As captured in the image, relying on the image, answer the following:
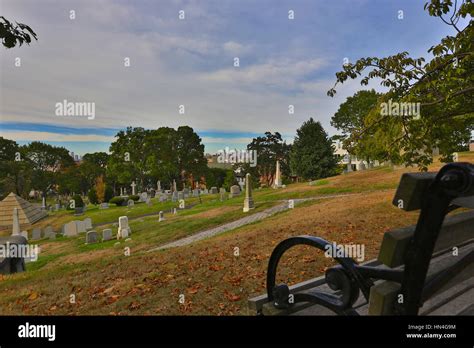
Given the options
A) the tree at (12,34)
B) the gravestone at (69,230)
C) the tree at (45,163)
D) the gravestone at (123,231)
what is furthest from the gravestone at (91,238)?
the tree at (45,163)

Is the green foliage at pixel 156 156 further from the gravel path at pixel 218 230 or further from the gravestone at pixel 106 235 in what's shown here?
the gravel path at pixel 218 230

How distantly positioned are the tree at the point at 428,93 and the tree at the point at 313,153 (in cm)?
2914

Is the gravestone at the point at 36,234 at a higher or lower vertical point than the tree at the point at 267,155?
lower

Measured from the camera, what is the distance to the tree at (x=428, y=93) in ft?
16.2

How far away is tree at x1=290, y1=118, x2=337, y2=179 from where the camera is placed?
35.2 m

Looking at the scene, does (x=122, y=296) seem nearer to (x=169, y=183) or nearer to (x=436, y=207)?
(x=436, y=207)

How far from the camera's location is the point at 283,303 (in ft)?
8.84

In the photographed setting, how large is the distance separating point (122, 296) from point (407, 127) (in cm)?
599

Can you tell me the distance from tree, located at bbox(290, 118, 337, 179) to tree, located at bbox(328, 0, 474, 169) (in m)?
29.1

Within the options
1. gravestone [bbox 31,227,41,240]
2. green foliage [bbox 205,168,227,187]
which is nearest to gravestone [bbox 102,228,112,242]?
gravestone [bbox 31,227,41,240]

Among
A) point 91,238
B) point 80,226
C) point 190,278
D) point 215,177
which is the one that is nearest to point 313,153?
point 215,177

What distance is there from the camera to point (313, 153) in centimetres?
3550

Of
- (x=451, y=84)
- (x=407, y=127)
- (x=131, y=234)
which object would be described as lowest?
(x=131, y=234)
